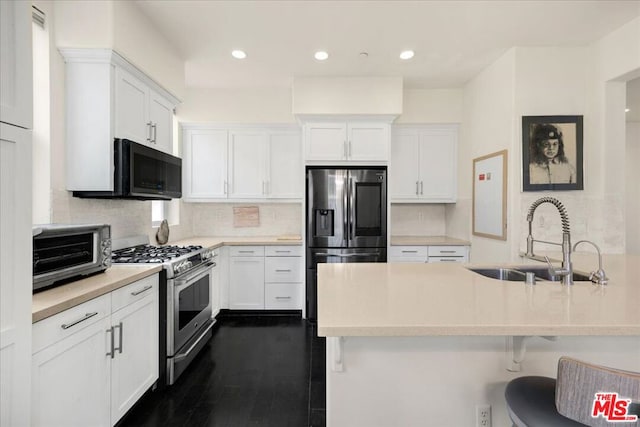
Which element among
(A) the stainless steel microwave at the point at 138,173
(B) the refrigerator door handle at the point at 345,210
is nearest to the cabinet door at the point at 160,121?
(A) the stainless steel microwave at the point at 138,173

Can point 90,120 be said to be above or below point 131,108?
below

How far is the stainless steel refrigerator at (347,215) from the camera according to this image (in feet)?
12.2

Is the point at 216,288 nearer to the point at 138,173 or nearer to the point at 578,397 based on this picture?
the point at 138,173

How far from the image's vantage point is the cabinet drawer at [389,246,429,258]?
3865mm

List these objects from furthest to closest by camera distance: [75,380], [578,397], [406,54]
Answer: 1. [406,54]
2. [75,380]
3. [578,397]

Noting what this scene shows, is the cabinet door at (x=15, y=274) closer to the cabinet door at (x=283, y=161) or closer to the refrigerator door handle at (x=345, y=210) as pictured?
the refrigerator door handle at (x=345, y=210)

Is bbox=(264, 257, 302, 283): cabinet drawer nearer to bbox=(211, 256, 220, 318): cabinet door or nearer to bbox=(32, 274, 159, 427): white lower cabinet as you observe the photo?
bbox=(211, 256, 220, 318): cabinet door

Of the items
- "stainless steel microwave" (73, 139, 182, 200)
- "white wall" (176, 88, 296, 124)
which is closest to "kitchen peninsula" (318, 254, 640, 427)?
"stainless steel microwave" (73, 139, 182, 200)

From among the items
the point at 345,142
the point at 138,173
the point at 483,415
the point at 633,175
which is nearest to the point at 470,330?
the point at 483,415

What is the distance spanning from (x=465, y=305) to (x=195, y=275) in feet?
7.22

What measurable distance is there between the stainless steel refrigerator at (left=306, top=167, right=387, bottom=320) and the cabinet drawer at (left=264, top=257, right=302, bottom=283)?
0.33m

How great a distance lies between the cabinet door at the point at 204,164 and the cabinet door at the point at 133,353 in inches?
80.4

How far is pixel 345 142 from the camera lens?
3777 mm

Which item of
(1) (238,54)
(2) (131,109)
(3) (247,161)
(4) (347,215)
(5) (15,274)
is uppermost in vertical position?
(1) (238,54)
